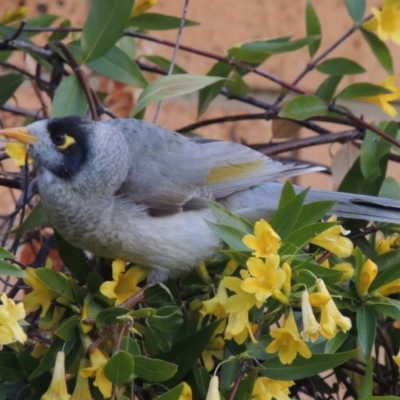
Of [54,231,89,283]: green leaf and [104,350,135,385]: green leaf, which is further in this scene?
[54,231,89,283]: green leaf

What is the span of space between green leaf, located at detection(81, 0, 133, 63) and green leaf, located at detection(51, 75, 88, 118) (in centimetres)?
4

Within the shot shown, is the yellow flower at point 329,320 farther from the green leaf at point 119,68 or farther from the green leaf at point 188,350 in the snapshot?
the green leaf at point 119,68

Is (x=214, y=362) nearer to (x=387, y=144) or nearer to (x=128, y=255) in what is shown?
(x=128, y=255)

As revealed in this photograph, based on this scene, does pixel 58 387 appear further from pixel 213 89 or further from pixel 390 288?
pixel 213 89

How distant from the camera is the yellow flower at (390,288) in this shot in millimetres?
871

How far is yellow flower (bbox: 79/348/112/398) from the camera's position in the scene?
2.55 feet

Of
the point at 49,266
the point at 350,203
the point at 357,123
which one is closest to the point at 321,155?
the point at 357,123

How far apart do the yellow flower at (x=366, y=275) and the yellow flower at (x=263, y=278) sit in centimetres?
14

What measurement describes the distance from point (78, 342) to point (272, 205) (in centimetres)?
37

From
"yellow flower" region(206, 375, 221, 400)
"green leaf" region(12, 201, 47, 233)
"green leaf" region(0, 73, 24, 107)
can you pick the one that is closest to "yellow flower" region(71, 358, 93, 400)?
"yellow flower" region(206, 375, 221, 400)

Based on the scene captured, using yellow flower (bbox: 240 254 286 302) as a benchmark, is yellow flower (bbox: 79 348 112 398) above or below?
below

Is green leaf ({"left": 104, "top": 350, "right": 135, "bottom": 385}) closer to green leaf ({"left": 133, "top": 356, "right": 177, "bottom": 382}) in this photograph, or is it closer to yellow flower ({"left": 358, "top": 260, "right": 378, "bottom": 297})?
green leaf ({"left": 133, "top": 356, "right": 177, "bottom": 382})

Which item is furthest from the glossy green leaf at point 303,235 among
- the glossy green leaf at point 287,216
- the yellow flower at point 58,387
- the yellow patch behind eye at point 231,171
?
the yellow patch behind eye at point 231,171

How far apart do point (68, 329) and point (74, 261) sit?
0.44 feet
